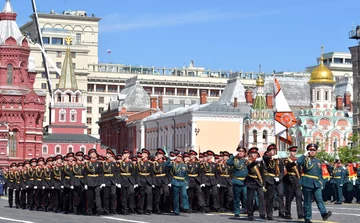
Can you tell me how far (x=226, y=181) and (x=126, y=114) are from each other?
93733 mm

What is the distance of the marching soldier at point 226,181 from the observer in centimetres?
3016

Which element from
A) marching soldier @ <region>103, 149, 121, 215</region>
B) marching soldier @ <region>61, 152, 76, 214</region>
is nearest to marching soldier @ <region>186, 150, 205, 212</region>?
marching soldier @ <region>103, 149, 121, 215</region>

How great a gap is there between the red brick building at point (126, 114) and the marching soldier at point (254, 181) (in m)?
91.0

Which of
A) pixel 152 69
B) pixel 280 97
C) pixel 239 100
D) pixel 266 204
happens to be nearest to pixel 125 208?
pixel 266 204

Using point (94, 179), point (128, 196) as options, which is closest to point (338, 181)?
point (128, 196)

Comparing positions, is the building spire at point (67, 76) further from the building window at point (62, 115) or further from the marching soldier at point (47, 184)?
the marching soldier at point (47, 184)

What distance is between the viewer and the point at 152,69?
546ft

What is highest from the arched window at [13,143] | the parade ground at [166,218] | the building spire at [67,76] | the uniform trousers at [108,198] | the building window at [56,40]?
the building window at [56,40]

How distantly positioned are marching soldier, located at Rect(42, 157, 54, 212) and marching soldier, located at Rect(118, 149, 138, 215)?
4.18 m

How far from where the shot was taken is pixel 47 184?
33.9 m

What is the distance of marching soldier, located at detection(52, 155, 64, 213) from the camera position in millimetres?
32500

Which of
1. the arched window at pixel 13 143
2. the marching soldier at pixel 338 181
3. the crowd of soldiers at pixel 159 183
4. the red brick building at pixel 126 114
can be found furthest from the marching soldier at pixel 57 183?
the red brick building at pixel 126 114

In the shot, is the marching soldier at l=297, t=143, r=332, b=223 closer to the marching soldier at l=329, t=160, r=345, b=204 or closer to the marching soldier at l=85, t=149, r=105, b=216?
the marching soldier at l=85, t=149, r=105, b=216

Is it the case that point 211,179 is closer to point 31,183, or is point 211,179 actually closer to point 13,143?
point 31,183
